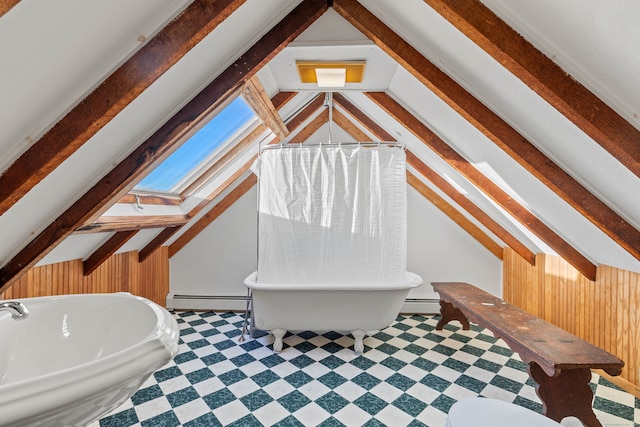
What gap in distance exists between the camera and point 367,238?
101 inches

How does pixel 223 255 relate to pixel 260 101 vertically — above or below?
below

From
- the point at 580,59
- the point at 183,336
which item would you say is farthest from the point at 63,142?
the point at 183,336

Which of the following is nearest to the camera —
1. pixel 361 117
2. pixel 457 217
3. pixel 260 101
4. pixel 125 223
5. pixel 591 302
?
pixel 260 101

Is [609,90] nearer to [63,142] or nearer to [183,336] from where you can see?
[63,142]

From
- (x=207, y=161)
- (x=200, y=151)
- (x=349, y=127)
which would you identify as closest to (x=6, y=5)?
(x=200, y=151)

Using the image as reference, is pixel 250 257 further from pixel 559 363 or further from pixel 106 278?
pixel 559 363

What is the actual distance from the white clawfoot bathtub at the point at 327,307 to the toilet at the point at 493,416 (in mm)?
1357

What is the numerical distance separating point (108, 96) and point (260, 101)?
106 cm

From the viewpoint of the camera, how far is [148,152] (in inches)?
63.9

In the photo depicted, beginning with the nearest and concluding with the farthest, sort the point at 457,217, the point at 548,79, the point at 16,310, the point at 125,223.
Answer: the point at 16,310 < the point at 548,79 < the point at 125,223 < the point at 457,217

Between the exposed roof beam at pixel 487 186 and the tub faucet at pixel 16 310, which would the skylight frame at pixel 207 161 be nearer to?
the exposed roof beam at pixel 487 186

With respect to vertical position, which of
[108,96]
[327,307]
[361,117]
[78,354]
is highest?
[361,117]

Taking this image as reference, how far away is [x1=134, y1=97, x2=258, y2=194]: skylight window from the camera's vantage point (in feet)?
8.13

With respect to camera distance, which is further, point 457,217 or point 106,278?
point 457,217
